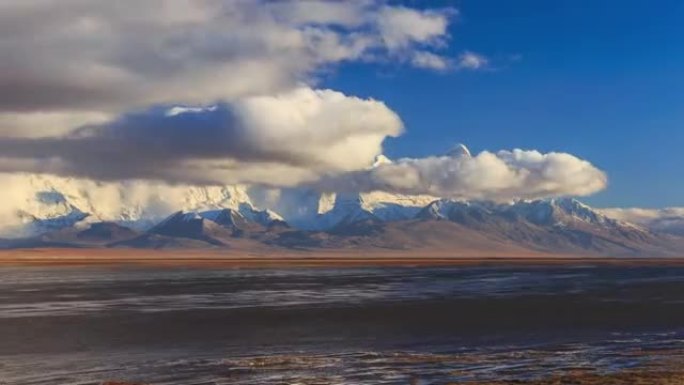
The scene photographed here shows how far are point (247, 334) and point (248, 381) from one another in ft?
48.8

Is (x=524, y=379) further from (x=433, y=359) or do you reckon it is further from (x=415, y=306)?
(x=415, y=306)

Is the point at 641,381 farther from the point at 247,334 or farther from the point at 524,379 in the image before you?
the point at 247,334

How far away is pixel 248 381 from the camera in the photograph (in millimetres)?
27969

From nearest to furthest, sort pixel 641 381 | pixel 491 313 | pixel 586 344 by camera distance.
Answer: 1. pixel 641 381
2. pixel 586 344
3. pixel 491 313

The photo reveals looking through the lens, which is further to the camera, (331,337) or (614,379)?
(331,337)

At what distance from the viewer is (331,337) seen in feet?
135

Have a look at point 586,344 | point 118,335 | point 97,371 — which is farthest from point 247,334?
point 586,344

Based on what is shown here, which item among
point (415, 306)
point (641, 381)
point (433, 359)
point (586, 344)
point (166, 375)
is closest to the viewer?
point (641, 381)

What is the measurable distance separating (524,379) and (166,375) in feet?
40.8

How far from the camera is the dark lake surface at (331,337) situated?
3003 cm

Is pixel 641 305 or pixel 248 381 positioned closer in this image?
pixel 248 381

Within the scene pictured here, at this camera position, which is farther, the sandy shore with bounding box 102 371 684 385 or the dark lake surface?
the dark lake surface

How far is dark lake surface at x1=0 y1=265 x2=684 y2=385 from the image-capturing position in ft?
98.5

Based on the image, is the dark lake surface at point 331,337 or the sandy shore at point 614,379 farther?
the dark lake surface at point 331,337
